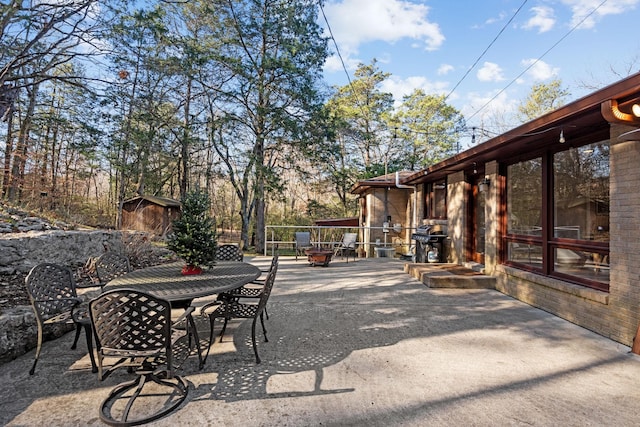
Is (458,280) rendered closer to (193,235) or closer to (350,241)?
(193,235)

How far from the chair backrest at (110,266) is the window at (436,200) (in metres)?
6.97

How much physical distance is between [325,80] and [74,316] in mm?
13080

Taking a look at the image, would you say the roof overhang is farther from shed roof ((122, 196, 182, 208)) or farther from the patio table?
shed roof ((122, 196, 182, 208))

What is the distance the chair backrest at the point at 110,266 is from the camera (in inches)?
140

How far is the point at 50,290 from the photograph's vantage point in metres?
2.84

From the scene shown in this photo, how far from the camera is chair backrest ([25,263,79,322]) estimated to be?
2608 mm

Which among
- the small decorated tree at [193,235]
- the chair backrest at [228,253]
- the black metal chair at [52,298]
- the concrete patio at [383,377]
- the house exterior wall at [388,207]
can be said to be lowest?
the concrete patio at [383,377]

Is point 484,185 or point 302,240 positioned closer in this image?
point 484,185

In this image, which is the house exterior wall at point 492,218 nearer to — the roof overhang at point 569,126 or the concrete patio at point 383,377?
the roof overhang at point 569,126

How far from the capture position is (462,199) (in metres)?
6.97

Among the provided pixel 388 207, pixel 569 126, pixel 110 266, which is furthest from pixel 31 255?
pixel 388 207

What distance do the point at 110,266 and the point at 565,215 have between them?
569cm

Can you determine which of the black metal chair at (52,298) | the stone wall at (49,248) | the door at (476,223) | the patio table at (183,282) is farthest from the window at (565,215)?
→ the stone wall at (49,248)

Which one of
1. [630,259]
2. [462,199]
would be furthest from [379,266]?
[630,259]
